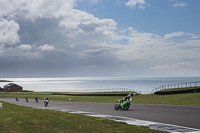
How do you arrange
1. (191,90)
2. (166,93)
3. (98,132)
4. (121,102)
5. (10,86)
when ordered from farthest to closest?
(10,86) < (166,93) < (191,90) < (121,102) < (98,132)

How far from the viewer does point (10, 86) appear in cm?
11825

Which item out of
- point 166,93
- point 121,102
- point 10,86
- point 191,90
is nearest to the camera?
point 121,102

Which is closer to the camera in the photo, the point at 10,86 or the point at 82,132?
the point at 82,132

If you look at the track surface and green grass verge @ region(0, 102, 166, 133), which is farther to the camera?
the track surface

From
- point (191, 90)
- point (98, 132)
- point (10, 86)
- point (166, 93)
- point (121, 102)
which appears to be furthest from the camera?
point (10, 86)

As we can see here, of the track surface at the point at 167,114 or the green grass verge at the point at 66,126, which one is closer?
the green grass verge at the point at 66,126

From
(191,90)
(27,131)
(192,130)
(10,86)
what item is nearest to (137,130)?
(192,130)

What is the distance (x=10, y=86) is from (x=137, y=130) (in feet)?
385

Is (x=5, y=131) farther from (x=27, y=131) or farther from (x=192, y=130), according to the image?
(x=192, y=130)

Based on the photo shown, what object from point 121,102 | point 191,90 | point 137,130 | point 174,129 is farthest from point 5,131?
point 191,90

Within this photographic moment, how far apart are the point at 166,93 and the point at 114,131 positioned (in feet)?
118

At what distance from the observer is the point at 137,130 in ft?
36.9

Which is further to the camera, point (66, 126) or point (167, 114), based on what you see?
point (167, 114)

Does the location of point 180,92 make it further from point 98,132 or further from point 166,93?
point 98,132
